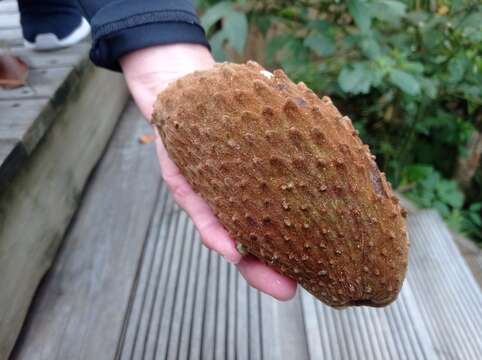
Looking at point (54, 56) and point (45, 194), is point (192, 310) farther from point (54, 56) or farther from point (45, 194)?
point (54, 56)

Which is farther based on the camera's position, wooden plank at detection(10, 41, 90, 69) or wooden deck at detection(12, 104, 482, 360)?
wooden plank at detection(10, 41, 90, 69)

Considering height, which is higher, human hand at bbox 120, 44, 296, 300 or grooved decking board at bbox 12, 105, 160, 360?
human hand at bbox 120, 44, 296, 300

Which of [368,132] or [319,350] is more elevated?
[319,350]

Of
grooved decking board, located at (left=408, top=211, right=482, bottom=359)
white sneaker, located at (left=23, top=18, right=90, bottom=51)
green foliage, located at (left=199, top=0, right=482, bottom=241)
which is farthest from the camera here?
white sneaker, located at (left=23, top=18, right=90, bottom=51)

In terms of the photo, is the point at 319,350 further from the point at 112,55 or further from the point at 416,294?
the point at 112,55

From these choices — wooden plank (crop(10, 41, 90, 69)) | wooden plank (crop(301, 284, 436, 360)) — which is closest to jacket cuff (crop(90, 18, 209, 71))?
wooden plank (crop(10, 41, 90, 69))

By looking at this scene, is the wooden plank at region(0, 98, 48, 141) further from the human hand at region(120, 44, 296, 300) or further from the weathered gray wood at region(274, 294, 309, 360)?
the weathered gray wood at region(274, 294, 309, 360)

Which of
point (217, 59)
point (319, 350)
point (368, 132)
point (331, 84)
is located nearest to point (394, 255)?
point (319, 350)
